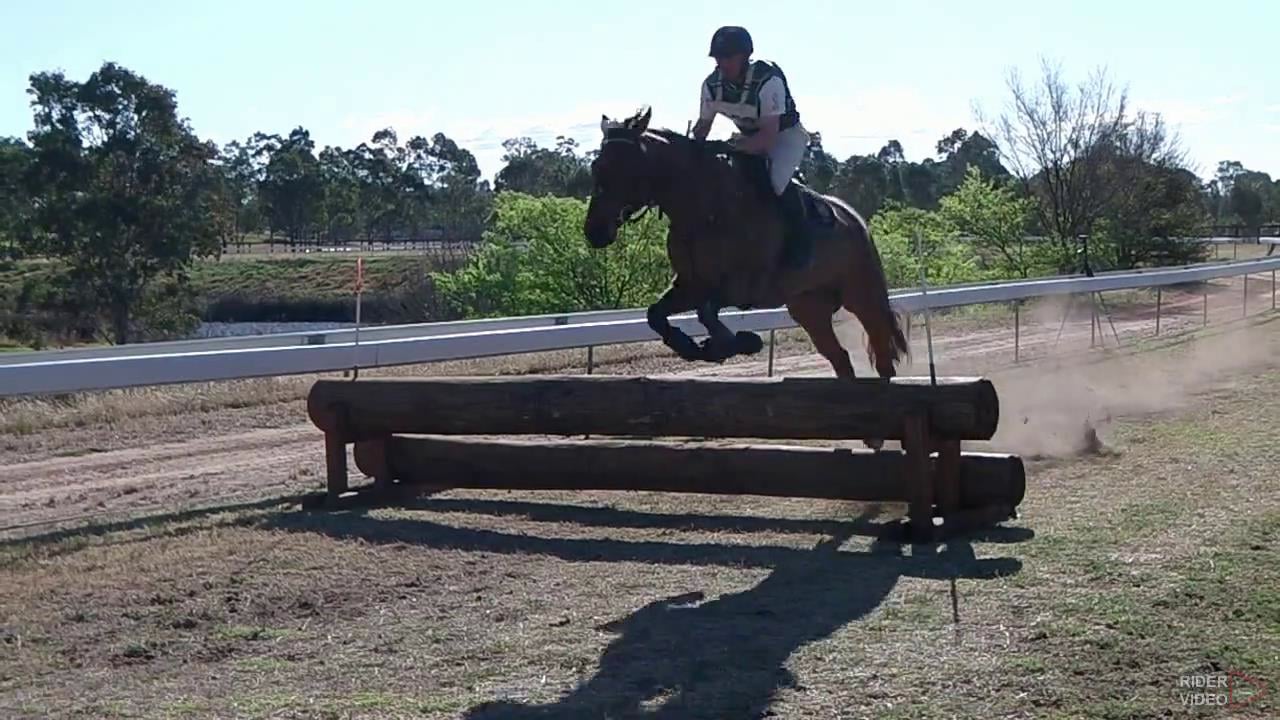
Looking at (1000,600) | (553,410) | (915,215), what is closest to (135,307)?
(915,215)

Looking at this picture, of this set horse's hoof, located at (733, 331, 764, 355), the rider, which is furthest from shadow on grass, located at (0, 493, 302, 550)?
the rider

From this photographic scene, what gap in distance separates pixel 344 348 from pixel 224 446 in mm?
1699

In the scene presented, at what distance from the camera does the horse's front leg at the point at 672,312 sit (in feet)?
30.2

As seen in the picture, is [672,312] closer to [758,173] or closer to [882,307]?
[758,173]

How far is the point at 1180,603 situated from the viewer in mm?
6266

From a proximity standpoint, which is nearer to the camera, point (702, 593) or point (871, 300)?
point (702, 593)

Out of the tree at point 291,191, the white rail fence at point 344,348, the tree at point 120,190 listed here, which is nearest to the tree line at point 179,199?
the tree at point 120,190

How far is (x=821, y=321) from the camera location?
426 inches

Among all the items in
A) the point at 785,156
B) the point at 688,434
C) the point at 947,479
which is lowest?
the point at 947,479

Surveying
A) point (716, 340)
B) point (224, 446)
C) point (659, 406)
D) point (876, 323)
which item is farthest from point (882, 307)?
point (224, 446)

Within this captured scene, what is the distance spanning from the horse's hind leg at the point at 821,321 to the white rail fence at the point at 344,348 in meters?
0.83

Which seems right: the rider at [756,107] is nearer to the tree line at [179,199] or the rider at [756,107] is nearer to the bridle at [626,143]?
the bridle at [626,143]

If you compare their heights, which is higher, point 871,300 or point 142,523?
point 871,300

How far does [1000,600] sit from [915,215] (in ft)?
119
